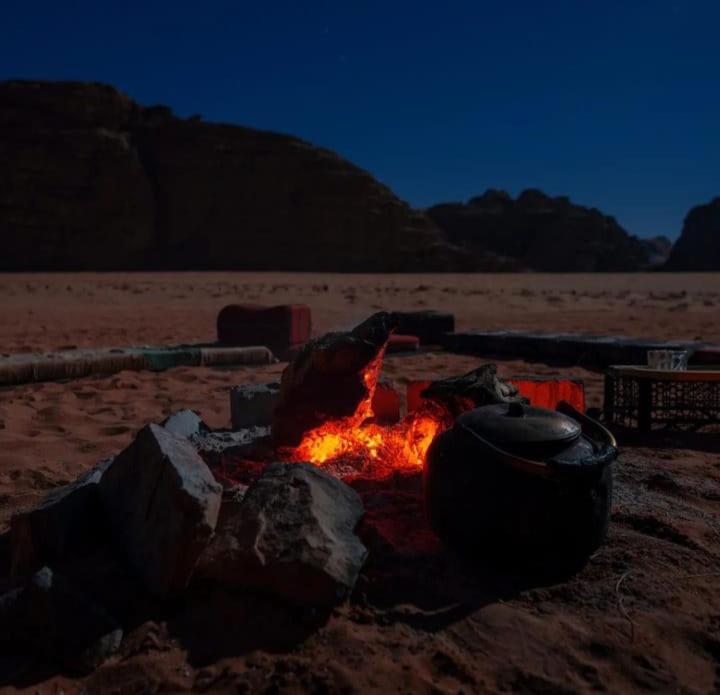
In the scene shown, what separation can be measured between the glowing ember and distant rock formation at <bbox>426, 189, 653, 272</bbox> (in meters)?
74.0

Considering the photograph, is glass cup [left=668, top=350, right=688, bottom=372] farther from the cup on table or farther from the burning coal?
the burning coal

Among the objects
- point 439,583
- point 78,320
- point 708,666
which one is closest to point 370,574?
point 439,583

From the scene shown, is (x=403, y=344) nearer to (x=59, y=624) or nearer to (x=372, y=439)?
(x=372, y=439)

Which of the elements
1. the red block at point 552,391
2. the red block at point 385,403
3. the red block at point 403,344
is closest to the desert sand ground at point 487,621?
the red block at point 552,391

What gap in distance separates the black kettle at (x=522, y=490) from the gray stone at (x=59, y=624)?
1281mm

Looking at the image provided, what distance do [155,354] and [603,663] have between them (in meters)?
6.53

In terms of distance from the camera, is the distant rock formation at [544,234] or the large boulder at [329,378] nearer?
the large boulder at [329,378]

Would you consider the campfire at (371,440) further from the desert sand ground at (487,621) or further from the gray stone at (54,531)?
the gray stone at (54,531)

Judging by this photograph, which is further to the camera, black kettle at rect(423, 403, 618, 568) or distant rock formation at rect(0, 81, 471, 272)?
distant rock formation at rect(0, 81, 471, 272)

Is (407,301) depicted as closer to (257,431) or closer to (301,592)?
(257,431)

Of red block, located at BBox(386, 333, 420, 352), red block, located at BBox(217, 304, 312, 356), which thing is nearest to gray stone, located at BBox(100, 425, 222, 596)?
red block, located at BBox(217, 304, 312, 356)

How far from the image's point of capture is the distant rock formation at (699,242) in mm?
75062

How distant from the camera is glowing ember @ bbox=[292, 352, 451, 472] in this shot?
387 cm

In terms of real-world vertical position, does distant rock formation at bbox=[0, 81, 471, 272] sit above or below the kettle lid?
above
